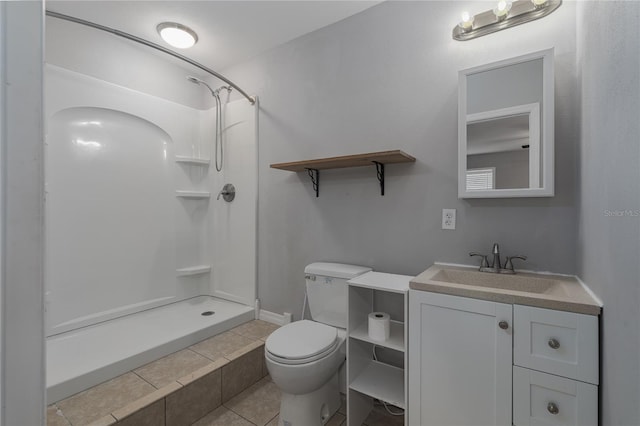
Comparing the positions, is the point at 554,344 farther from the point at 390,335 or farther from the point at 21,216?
the point at 21,216

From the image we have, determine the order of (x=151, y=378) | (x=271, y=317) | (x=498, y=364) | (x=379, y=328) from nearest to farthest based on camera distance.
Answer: (x=498, y=364) < (x=379, y=328) < (x=151, y=378) < (x=271, y=317)

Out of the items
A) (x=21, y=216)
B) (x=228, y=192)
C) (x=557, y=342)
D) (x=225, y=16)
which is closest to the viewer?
(x=21, y=216)

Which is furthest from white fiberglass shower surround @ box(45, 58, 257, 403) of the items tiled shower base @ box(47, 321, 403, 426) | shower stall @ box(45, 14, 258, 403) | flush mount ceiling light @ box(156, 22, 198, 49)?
flush mount ceiling light @ box(156, 22, 198, 49)

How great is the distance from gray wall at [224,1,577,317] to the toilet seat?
530 millimetres

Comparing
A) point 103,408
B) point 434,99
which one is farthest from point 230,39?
point 103,408

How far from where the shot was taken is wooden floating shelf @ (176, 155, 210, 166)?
2783mm

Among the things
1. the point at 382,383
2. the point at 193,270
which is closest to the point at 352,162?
the point at 382,383

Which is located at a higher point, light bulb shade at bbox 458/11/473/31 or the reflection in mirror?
light bulb shade at bbox 458/11/473/31

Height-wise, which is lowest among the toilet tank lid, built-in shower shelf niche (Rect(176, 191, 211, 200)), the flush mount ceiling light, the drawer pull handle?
the drawer pull handle

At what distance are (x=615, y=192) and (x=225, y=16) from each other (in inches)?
94.5

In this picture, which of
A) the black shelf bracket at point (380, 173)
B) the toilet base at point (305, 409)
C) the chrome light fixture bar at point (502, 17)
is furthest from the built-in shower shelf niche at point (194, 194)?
the chrome light fixture bar at point (502, 17)

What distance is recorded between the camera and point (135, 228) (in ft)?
8.30

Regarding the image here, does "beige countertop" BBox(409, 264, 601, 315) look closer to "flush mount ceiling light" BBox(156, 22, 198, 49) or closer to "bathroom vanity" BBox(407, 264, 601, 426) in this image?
"bathroom vanity" BBox(407, 264, 601, 426)

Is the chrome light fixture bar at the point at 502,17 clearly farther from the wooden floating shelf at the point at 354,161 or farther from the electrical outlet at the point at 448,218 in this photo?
the electrical outlet at the point at 448,218
